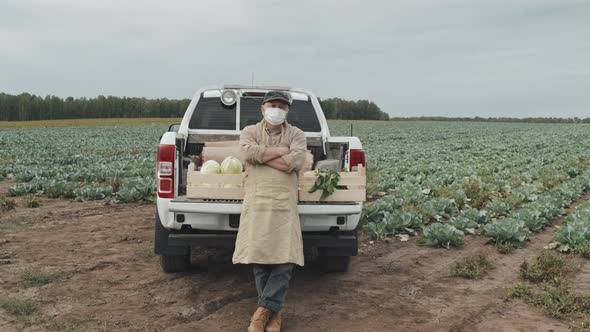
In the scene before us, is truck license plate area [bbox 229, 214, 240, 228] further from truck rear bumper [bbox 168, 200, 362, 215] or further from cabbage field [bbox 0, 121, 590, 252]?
cabbage field [bbox 0, 121, 590, 252]

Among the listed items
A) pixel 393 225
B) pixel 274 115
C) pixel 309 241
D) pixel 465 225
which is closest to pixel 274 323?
pixel 309 241

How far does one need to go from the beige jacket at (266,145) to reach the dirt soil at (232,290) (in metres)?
1.52

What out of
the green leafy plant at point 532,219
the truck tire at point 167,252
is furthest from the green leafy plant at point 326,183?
the green leafy plant at point 532,219

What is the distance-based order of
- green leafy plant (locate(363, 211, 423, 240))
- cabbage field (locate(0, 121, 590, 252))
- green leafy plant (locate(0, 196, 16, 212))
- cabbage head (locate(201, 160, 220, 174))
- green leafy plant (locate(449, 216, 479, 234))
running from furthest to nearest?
green leafy plant (locate(0, 196, 16, 212)), green leafy plant (locate(449, 216, 479, 234)), green leafy plant (locate(363, 211, 423, 240)), cabbage field (locate(0, 121, 590, 252)), cabbage head (locate(201, 160, 220, 174))

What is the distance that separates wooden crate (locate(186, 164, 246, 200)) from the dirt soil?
1.15m

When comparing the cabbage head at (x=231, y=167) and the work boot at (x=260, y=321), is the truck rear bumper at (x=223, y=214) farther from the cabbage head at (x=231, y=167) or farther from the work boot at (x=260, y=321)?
the work boot at (x=260, y=321)

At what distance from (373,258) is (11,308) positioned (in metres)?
4.51

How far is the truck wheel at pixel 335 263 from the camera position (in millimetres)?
6625

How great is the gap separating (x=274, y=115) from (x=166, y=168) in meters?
1.36

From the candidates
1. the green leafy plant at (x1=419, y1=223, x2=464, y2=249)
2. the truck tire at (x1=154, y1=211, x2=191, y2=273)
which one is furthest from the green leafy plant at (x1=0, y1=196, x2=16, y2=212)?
the green leafy plant at (x1=419, y1=223, x2=464, y2=249)

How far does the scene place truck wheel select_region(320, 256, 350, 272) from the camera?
6.62 meters

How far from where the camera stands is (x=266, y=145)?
500 cm

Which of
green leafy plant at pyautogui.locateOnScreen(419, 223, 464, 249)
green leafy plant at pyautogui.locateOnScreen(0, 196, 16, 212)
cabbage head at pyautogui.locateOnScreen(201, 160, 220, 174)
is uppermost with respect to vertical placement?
cabbage head at pyautogui.locateOnScreen(201, 160, 220, 174)

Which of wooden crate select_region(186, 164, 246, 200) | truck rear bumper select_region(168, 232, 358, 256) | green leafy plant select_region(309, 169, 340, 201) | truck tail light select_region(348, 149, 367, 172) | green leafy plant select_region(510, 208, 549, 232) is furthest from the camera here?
green leafy plant select_region(510, 208, 549, 232)
